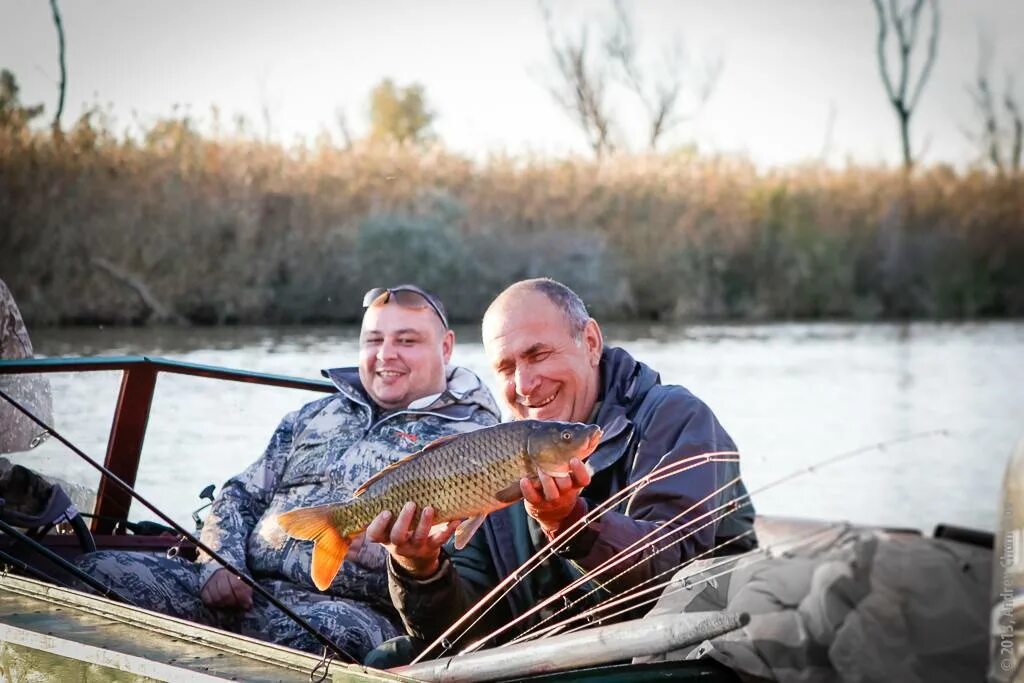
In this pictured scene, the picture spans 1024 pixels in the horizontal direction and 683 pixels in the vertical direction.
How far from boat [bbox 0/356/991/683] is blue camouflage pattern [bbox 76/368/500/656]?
0.19m

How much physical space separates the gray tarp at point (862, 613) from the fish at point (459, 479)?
338 millimetres

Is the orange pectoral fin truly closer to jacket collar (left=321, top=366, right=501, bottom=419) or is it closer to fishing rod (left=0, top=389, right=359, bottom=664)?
fishing rod (left=0, top=389, right=359, bottom=664)

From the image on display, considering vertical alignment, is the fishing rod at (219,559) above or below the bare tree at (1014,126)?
below

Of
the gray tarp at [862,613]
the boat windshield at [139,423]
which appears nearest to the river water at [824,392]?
the boat windshield at [139,423]

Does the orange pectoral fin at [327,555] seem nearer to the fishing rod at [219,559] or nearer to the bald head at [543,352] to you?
the fishing rod at [219,559]

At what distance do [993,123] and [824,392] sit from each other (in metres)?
3.41

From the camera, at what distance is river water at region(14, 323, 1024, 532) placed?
10078 mm

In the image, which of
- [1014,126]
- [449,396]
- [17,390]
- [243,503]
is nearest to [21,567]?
[243,503]

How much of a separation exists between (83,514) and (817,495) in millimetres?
9463

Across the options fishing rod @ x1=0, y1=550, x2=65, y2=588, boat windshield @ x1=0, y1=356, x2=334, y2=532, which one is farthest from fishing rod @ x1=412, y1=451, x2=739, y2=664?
boat windshield @ x1=0, y1=356, x2=334, y2=532

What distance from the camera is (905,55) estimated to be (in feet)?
57.1

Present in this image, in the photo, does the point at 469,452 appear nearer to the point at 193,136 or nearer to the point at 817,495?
the point at 817,495

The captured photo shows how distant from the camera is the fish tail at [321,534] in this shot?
2285mm

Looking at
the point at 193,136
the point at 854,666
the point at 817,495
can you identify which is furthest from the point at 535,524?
the point at 193,136
